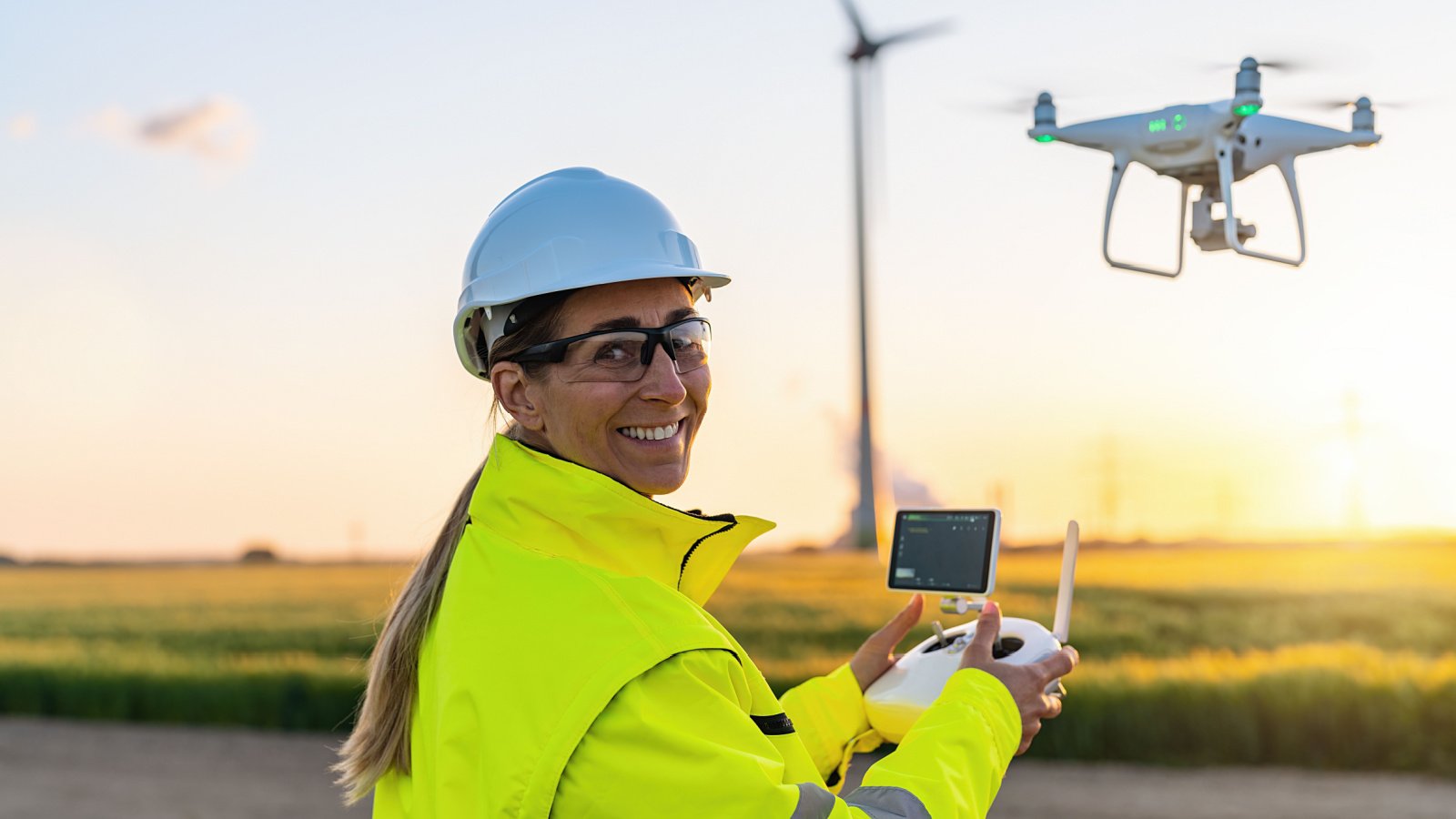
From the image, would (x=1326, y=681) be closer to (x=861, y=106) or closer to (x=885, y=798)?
(x=885, y=798)

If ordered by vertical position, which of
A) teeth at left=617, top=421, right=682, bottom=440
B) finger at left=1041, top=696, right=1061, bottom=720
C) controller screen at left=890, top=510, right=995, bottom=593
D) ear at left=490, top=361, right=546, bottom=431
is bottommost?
finger at left=1041, top=696, right=1061, bottom=720

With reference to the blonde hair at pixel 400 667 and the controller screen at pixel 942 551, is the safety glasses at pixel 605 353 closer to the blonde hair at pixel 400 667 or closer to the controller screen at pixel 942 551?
the blonde hair at pixel 400 667

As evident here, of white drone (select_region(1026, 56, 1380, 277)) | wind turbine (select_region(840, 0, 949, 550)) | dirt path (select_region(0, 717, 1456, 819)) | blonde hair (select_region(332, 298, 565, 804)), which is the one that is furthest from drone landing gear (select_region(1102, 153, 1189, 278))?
wind turbine (select_region(840, 0, 949, 550))

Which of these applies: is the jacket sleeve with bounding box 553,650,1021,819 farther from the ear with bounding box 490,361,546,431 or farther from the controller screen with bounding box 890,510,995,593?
the controller screen with bounding box 890,510,995,593

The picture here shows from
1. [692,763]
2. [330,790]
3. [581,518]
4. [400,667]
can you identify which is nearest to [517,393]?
[581,518]

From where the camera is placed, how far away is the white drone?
2.97 m

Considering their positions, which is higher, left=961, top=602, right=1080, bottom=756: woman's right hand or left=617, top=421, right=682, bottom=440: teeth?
left=617, top=421, right=682, bottom=440: teeth

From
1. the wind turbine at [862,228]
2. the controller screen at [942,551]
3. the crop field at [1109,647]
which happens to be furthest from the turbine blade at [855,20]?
the controller screen at [942,551]

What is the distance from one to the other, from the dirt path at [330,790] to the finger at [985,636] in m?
7.24

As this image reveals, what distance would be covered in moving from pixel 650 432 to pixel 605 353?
6.6 inches

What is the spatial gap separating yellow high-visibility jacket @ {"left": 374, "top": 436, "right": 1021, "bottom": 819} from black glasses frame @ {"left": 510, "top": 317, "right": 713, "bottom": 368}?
170 millimetres

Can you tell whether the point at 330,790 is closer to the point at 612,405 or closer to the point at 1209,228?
the point at 612,405

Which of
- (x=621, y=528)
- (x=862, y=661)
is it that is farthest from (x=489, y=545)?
(x=862, y=661)

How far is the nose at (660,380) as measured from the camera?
2.62m
